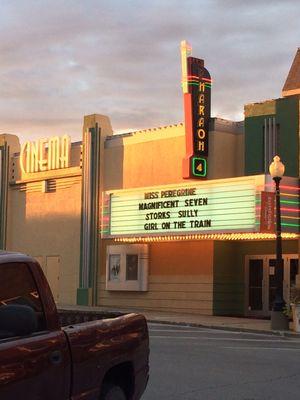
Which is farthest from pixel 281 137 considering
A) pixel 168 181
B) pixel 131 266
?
pixel 131 266

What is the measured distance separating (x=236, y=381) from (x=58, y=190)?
22.3 meters

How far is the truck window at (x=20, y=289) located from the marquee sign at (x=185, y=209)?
16740 mm

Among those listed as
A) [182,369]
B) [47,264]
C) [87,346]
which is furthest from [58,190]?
[87,346]

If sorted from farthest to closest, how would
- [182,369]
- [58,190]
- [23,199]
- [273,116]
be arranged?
[23,199] < [58,190] < [273,116] < [182,369]

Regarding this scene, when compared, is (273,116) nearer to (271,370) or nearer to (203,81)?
(203,81)

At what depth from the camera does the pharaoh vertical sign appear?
78.1 feet

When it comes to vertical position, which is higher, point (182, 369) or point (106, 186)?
point (106, 186)

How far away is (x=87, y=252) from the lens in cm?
2888

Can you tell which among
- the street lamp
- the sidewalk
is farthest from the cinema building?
the sidewalk

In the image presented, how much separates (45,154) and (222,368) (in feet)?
72.6

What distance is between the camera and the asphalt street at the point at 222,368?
28.7ft

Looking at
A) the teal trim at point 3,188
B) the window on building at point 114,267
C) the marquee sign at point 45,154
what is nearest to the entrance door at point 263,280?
the window on building at point 114,267

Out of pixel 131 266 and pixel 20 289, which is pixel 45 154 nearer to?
pixel 131 266

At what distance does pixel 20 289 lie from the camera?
470 centimetres
